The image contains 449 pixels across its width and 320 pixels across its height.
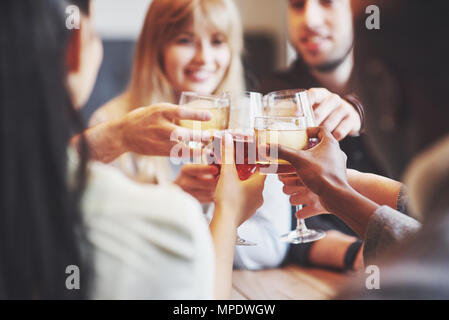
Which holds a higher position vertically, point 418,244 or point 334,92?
point 334,92

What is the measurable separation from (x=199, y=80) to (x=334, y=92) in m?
0.34

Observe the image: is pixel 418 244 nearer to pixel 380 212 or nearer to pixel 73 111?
pixel 380 212

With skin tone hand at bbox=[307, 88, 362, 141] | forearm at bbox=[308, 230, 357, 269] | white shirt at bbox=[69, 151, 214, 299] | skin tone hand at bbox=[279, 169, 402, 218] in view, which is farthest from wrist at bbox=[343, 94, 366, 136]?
white shirt at bbox=[69, 151, 214, 299]

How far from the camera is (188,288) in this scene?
1.61 ft

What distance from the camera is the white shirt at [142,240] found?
1.56ft

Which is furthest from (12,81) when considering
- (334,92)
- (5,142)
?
(334,92)

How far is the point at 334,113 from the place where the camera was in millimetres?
797

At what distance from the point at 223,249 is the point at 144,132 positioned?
378 mm

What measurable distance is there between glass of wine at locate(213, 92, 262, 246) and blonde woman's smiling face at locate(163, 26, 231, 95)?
17cm

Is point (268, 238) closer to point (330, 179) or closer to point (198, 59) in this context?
point (330, 179)

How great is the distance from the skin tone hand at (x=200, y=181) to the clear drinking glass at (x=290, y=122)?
6.4 inches

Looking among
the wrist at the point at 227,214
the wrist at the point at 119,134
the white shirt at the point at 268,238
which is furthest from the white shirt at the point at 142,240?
the wrist at the point at 119,134

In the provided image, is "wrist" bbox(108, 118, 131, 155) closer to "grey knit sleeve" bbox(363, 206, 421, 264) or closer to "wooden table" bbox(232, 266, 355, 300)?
"wooden table" bbox(232, 266, 355, 300)

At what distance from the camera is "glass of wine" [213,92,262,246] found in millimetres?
718
